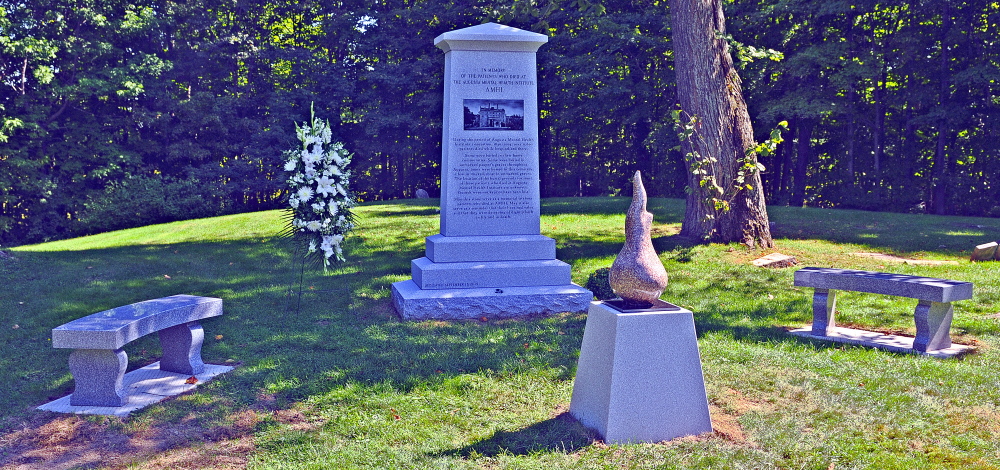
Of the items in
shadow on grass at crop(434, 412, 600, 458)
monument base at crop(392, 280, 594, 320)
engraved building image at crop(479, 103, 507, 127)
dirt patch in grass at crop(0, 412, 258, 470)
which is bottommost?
dirt patch in grass at crop(0, 412, 258, 470)

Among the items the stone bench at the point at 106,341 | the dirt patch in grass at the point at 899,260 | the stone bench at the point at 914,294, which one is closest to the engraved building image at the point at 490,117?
the stone bench at the point at 914,294

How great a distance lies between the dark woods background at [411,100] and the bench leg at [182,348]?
17.9m

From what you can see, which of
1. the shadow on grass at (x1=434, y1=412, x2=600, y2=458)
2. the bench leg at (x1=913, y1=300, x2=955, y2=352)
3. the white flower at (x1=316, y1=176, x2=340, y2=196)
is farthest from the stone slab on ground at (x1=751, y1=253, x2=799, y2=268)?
the shadow on grass at (x1=434, y1=412, x2=600, y2=458)

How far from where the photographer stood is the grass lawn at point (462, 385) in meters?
4.17

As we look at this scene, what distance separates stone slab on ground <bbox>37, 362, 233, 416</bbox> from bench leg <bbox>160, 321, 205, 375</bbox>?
0.06m

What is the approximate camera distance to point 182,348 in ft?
19.0

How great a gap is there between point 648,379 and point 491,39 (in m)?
4.94

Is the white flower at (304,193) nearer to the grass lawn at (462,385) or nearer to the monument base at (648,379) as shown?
the grass lawn at (462,385)

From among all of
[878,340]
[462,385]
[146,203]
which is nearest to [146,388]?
[462,385]

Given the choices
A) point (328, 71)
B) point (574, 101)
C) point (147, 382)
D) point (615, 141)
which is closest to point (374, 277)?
point (147, 382)

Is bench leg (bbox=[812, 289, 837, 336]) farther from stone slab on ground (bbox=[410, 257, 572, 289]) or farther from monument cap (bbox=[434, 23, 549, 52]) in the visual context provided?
monument cap (bbox=[434, 23, 549, 52])

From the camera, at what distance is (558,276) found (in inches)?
318

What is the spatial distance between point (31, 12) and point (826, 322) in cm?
2720

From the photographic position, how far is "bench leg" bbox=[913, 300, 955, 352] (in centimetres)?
613
